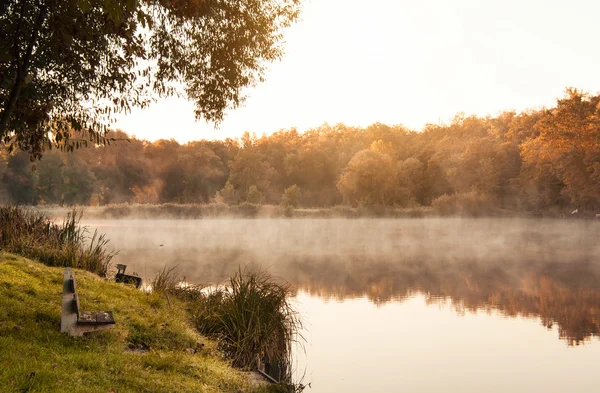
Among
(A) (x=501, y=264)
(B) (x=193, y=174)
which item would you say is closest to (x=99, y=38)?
(A) (x=501, y=264)

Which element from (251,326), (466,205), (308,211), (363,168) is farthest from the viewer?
(363,168)

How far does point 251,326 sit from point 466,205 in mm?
45857

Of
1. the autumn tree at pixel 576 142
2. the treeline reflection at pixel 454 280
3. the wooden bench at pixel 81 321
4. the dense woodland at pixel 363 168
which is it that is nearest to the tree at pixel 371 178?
the dense woodland at pixel 363 168

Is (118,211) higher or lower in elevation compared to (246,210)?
lower

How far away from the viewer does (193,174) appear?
68750 millimetres

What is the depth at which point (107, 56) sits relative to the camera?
10086 millimetres

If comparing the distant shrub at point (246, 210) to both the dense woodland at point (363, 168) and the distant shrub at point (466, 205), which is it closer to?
the dense woodland at point (363, 168)

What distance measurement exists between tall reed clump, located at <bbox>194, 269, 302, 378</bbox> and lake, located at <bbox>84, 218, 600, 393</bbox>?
0.50m

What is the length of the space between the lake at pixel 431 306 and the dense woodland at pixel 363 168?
50.2 ft

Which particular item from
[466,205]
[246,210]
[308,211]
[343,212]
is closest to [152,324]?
[246,210]

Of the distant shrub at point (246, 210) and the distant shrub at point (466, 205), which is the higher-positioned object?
the distant shrub at point (466, 205)

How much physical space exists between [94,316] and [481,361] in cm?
584

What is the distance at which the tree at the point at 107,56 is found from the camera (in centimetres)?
751

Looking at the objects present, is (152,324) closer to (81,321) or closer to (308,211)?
(81,321)
